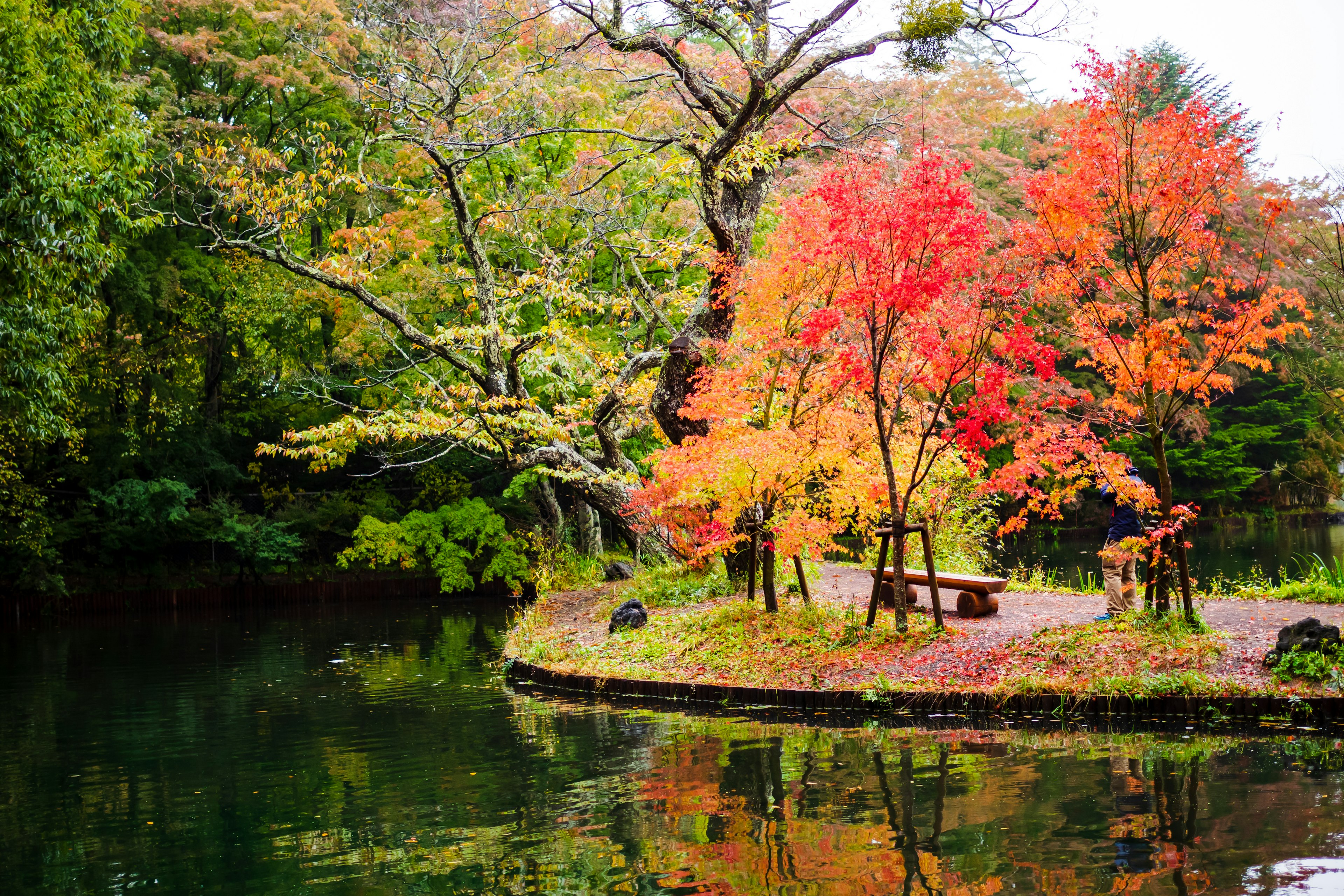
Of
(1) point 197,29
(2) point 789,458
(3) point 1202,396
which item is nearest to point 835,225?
(2) point 789,458

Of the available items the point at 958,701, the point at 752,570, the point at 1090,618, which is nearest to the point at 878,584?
the point at 958,701

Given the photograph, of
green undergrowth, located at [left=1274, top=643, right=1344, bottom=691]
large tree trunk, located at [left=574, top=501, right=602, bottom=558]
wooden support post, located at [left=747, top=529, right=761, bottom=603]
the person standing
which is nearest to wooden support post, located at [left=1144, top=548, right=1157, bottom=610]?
the person standing

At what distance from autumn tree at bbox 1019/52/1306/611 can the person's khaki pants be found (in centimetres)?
87

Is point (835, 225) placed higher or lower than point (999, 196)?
lower

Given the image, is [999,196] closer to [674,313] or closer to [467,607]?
[674,313]

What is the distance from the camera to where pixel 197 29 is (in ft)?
73.8

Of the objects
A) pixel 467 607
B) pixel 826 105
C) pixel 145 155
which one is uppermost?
pixel 826 105

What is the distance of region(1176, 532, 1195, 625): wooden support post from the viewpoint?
8727mm

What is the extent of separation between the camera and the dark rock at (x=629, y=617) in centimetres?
1250

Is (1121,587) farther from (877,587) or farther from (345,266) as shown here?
(345,266)

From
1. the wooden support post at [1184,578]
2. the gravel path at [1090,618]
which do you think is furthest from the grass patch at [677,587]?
the wooden support post at [1184,578]

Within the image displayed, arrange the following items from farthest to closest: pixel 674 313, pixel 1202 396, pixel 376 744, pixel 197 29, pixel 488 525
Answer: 1. pixel 488 525
2. pixel 197 29
3. pixel 674 313
4. pixel 1202 396
5. pixel 376 744

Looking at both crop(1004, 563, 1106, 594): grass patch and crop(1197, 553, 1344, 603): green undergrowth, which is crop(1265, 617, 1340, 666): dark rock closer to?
crop(1197, 553, 1344, 603): green undergrowth

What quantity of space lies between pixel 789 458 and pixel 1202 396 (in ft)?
12.5
